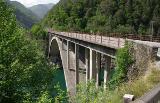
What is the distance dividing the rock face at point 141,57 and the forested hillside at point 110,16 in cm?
9309

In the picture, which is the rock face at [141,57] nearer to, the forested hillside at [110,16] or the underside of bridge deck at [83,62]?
the underside of bridge deck at [83,62]

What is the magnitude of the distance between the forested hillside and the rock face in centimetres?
9309

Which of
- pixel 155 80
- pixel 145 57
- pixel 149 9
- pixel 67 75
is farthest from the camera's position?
pixel 149 9

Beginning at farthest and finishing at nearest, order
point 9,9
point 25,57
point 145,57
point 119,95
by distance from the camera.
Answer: point 9,9
point 25,57
point 145,57
point 119,95

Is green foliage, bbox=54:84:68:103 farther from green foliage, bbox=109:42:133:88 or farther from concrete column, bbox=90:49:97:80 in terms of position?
concrete column, bbox=90:49:97:80

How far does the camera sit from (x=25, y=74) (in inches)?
750

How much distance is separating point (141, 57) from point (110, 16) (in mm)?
120524

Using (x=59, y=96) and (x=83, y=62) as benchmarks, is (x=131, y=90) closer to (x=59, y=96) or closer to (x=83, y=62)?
(x=59, y=96)

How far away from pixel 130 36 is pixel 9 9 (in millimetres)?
13637

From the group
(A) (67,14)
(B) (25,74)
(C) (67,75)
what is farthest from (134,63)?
(A) (67,14)

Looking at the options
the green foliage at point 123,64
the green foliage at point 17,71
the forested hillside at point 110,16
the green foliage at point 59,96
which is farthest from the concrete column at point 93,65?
the forested hillside at point 110,16

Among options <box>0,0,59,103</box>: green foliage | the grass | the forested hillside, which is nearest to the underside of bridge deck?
<box>0,0,59,103</box>: green foliage

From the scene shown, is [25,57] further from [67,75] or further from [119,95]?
[67,75]

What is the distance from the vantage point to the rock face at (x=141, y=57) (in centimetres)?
1625
